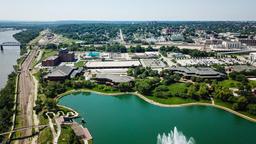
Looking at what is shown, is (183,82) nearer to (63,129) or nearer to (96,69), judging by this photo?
(96,69)

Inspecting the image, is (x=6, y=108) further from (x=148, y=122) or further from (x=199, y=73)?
(x=199, y=73)

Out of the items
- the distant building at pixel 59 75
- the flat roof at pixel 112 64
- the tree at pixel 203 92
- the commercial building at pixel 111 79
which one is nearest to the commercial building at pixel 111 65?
the flat roof at pixel 112 64

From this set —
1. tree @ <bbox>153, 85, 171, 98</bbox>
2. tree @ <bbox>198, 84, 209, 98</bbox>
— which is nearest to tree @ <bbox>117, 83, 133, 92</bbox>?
tree @ <bbox>153, 85, 171, 98</bbox>

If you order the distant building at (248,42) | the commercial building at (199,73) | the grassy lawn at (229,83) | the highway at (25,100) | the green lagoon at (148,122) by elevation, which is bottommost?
the green lagoon at (148,122)

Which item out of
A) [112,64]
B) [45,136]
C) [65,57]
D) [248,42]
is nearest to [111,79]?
[112,64]

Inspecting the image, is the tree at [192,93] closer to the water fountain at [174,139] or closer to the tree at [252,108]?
the tree at [252,108]
